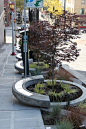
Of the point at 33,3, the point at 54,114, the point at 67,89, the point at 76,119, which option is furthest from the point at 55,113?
the point at 33,3

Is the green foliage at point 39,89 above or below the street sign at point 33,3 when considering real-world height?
below

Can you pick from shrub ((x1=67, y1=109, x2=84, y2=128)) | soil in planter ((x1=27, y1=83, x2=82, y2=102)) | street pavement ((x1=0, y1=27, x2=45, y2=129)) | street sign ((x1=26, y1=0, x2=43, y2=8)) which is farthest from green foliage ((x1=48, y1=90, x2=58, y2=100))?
street sign ((x1=26, y1=0, x2=43, y2=8))

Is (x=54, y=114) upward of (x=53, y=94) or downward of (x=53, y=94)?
downward

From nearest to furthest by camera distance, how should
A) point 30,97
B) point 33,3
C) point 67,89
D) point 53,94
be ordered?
1. point 30,97
2. point 53,94
3. point 67,89
4. point 33,3

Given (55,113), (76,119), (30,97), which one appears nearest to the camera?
(76,119)

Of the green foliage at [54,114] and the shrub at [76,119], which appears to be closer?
the shrub at [76,119]

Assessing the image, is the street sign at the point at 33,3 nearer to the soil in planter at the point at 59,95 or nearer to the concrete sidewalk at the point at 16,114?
the soil in planter at the point at 59,95

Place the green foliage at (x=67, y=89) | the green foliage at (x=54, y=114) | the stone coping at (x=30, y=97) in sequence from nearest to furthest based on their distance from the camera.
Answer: the green foliage at (x=54, y=114) → the stone coping at (x=30, y=97) → the green foliage at (x=67, y=89)

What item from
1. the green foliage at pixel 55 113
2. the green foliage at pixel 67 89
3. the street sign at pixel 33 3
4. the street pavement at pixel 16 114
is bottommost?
the street pavement at pixel 16 114

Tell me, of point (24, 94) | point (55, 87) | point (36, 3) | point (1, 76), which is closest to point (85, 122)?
point (24, 94)

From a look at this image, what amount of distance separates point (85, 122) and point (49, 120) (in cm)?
98

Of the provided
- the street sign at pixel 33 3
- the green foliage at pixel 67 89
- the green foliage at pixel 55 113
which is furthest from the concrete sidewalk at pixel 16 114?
the street sign at pixel 33 3

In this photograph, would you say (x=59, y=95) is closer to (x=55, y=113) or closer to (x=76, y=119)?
(x=55, y=113)

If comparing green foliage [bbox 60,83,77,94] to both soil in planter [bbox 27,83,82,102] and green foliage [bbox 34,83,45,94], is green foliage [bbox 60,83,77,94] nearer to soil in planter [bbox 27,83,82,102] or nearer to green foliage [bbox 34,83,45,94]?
soil in planter [bbox 27,83,82,102]
